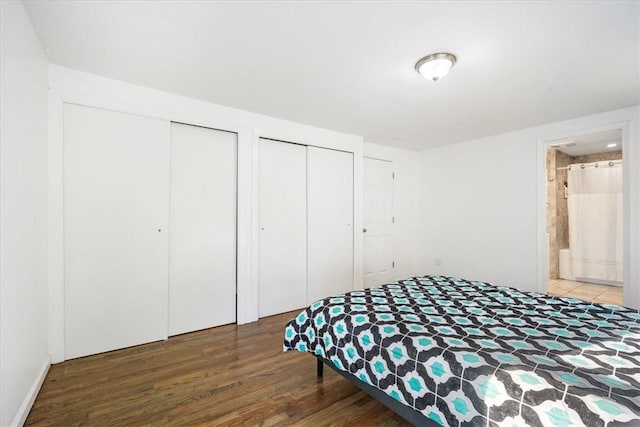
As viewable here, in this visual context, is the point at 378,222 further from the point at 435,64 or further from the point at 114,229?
the point at 114,229

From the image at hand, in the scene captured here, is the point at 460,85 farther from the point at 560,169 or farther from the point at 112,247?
the point at 560,169

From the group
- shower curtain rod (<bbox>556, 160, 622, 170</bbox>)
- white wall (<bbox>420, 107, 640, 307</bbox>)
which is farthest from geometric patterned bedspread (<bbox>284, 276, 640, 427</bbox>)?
shower curtain rod (<bbox>556, 160, 622, 170</bbox>)

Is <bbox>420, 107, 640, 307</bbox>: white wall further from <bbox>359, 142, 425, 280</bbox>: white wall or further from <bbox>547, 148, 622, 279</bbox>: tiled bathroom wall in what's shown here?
<bbox>547, 148, 622, 279</bbox>: tiled bathroom wall

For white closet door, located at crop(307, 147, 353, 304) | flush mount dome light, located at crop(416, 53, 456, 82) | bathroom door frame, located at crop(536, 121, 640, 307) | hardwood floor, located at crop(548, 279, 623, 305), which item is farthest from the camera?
hardwood floor, located at crop(548, 279, 623, 305)

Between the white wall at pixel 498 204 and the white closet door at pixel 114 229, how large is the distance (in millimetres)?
4174

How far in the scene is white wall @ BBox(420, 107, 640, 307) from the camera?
3.10m

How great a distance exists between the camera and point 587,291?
439 cm

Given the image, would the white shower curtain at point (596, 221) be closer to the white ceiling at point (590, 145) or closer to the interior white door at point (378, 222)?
the white ceiling at point (590, 145)

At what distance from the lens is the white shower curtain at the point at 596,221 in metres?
4.66

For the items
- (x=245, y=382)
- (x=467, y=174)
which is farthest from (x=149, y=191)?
(x=467, y=174)

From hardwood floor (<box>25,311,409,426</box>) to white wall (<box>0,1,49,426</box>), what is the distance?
23 centimetres

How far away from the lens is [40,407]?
1.74 meters

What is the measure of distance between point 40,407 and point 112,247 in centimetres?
117

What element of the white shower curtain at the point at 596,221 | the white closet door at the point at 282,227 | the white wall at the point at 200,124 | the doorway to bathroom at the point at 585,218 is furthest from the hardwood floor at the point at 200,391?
the white shower curtain at the point at 596,221
